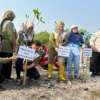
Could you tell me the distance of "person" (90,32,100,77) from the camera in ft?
25.9

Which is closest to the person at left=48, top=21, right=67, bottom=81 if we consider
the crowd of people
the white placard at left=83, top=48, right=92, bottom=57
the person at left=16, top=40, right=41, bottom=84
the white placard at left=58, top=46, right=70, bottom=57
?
the crowd of people

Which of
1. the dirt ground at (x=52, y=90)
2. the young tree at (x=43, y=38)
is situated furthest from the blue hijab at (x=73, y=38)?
the young tree at (x=43, y=38)

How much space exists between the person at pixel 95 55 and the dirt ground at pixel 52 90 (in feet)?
3.32

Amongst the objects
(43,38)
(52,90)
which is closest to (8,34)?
(52,90)

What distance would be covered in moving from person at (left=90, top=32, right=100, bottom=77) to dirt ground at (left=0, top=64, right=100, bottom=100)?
101cm

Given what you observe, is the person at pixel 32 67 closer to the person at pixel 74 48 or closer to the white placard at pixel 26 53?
→ the white placard at pixel 26 53

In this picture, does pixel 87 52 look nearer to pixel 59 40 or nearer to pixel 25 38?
pixel 59 40

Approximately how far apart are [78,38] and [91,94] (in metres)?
2.06

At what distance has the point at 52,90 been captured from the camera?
19.4 feet

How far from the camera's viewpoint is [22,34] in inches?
253

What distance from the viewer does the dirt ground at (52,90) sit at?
535 cm

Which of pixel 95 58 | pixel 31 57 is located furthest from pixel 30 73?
pixel 95 58

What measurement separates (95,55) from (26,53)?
304cm

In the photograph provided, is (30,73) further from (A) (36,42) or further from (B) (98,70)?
(B) (98,70)
